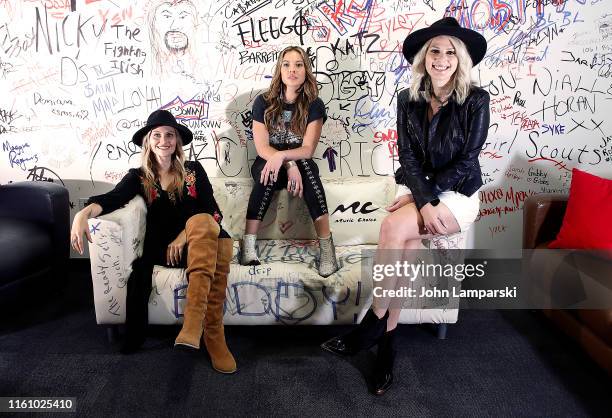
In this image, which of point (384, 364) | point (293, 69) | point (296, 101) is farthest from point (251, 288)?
point (293, 69)

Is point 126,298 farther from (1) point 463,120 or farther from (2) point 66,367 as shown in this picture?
(1) point 463,120

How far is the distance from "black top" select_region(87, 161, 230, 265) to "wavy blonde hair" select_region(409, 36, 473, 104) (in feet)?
3.76

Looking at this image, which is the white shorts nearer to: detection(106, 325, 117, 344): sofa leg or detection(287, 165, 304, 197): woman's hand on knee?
detection(287, 165, 304, 197): woman's hand on knee

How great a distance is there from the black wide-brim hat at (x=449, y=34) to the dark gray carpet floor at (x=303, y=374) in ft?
4.67

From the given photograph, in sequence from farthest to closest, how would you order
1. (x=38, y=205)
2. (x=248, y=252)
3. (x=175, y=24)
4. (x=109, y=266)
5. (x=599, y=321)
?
(x=175, y=24), (x=38, y=205), (x=248, y=252), (x=109, y=266), (x=599, y=321)

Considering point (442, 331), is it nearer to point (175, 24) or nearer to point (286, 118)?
point (286, 118)

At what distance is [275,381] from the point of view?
1.96 m

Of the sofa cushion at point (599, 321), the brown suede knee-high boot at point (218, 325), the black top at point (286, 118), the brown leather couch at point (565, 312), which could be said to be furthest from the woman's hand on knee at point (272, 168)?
the sofa cushion at point (599, 321)

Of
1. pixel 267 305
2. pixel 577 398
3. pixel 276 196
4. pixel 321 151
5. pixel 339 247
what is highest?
pixel 321 151

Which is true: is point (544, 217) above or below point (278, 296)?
above

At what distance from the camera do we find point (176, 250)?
2178 mm

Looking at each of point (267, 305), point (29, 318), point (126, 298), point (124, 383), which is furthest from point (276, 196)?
point (29, 318)

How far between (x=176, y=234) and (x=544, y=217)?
1.98m

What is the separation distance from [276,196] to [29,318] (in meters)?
1.53
